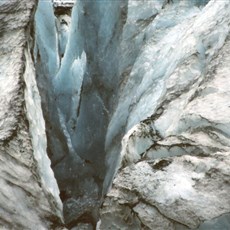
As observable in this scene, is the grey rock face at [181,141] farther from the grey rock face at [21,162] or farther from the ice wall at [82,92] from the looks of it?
the ice wall at [82,92]

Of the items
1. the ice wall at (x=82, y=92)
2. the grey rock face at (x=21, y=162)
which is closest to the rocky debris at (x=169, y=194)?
the grey rock face at (x=21, y=162)

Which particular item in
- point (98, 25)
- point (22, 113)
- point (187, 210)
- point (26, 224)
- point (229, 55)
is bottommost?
point (26, 224)

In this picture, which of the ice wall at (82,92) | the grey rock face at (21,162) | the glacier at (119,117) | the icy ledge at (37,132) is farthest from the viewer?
the ice wall at (82,92)

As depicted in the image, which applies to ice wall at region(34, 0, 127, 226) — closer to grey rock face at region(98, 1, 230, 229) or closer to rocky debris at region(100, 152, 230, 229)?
grey rock face at region(98, 1, 230, 229)

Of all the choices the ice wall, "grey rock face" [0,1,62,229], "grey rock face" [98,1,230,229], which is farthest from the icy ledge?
the ice wall

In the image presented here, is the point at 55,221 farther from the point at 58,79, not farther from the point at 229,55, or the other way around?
the point at 58,79

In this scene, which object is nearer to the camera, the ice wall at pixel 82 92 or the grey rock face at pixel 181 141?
the grey rock face at pixel 181 141

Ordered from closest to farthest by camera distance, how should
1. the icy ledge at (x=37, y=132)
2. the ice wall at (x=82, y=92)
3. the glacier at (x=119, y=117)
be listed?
the glacier at (x=119, y=117) → the icy ledge at (x=37, y=132) → the ice wall at (x=82, y=92)

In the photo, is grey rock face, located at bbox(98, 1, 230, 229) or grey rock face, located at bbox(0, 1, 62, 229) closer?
grey rock face, located at bbox(98, 1, 230, 229)

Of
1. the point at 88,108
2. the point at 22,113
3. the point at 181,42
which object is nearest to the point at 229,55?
the point at 181,42
